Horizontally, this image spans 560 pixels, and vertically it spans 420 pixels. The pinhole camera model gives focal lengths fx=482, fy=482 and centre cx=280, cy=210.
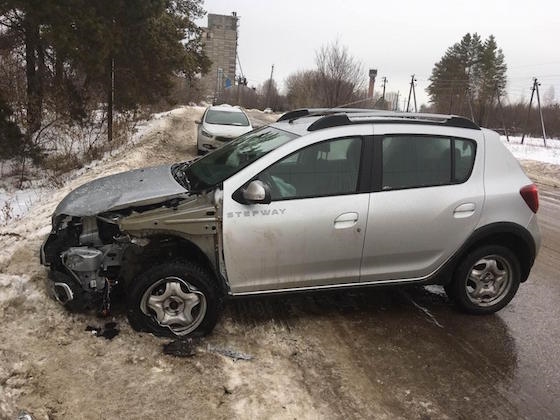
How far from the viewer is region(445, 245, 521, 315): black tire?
4352 mm

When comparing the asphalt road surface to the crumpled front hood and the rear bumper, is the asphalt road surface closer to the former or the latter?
the rear bumper

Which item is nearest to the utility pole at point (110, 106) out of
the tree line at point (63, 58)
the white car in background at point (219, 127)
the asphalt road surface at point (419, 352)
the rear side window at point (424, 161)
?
the tree line at point (63, 58)

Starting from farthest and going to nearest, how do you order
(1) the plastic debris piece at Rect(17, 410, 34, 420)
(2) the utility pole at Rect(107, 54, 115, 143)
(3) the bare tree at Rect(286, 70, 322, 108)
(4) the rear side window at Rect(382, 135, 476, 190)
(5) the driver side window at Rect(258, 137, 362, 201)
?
(3) the bare tree at Rect(286, 70, 322, 108), (2) the utility pole at Rect(107, 54, 115, 143), (4) the rear side window at Rect(382, 135, 476, 190), (5) the driver side window at Rect(258, 137, 362, 201), (1) the plastic debris piece at Rect(17, 410, 34, 420)

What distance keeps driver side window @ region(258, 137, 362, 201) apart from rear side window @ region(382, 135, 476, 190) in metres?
0.30

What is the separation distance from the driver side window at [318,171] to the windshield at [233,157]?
22 centimetres

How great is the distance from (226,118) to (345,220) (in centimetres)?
1334

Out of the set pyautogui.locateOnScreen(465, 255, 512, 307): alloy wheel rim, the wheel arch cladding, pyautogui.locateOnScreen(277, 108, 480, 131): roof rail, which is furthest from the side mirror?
pyautogui.locateOnScreen(465, 255, 512, 307): alloy wheel rim

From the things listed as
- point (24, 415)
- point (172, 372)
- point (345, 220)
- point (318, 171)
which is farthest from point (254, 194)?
point (24, 415)

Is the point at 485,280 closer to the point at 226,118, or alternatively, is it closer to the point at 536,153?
the point at 226,118

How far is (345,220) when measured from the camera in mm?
3840

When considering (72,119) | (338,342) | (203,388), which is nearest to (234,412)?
(203,388)

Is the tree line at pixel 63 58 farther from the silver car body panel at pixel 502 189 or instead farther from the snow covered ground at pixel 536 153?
the snow covered ground at pixel 536 153

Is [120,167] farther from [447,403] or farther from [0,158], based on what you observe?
[447,403]

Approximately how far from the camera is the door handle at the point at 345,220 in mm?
3824
